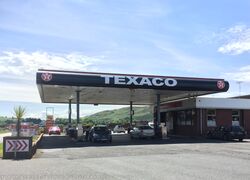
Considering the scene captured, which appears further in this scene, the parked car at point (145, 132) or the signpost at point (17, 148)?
the parked car at point (145, 132)

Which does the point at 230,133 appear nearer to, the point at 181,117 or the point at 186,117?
the point at 186,117

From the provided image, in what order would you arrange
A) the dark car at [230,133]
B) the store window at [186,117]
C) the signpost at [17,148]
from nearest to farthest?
the signpost at [17,148], the dark car at [230,133], the store window at [186,117]

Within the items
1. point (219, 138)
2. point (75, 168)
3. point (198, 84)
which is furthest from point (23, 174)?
point (219, 138)

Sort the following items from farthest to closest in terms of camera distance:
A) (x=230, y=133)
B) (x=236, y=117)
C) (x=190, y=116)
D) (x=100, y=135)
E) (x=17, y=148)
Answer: (x=190, y=116) < (x=236, y=117) < (x=230, y=133) < (x=100, y=135) < (x=17, y=148)

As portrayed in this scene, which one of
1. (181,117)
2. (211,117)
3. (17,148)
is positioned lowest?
(17,148)

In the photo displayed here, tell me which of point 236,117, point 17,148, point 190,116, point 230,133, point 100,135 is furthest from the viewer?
point 190,116

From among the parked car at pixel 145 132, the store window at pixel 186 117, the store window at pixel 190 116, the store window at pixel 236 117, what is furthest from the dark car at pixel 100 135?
the store window at pixel 236 117

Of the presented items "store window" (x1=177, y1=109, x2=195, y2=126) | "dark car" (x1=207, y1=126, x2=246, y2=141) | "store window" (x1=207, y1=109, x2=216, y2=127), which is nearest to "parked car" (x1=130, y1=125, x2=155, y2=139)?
"dark car" (x1=207, y1=126, x2=246, y2=141)

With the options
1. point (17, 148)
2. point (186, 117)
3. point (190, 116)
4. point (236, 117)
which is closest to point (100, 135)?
point (190, 116)

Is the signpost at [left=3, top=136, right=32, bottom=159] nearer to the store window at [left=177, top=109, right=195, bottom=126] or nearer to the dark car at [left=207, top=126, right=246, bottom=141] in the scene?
the dark car at [left=207, top=126, right=246, bottom=141]

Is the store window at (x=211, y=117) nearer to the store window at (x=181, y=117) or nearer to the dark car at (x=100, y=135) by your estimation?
the store window at (x=181, y=117)

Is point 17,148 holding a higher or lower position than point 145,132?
lower

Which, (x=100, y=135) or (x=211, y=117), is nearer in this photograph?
(x=100, y=135)

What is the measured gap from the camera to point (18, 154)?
24156mm
